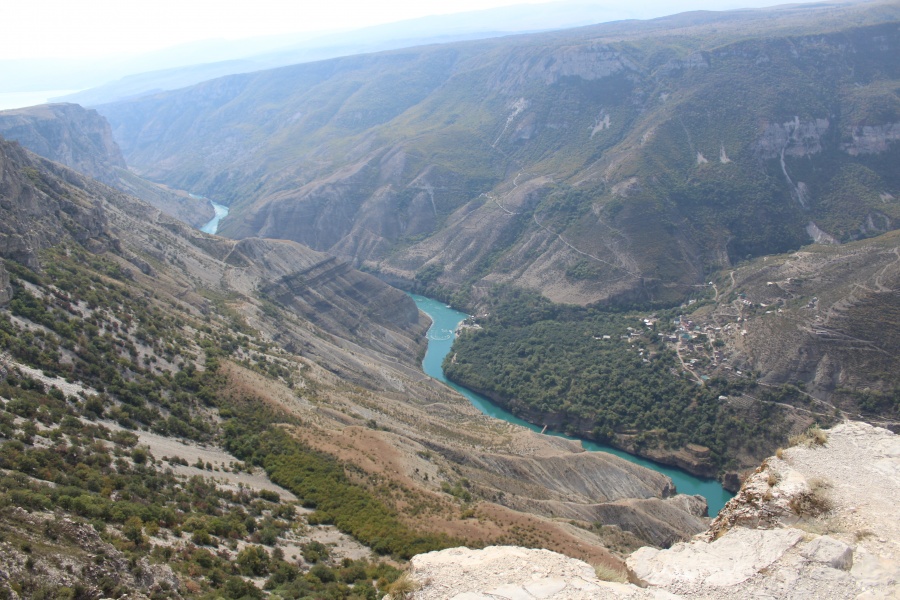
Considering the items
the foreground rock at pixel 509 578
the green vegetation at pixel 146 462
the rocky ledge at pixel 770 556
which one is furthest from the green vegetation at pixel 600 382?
the foreground rock at pixel 509 578

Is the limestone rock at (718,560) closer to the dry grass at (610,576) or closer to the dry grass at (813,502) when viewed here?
the dry grass at (610,576)

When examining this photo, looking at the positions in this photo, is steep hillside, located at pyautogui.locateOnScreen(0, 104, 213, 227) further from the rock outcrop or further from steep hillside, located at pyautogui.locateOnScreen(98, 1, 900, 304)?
the rock outcrop

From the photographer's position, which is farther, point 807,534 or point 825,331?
point 825,331

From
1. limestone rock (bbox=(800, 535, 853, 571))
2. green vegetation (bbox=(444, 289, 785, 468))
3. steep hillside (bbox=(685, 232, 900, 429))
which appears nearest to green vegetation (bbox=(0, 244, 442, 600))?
limestone rock (bbox=(800, 535, 853, 571))

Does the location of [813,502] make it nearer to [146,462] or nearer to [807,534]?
[807,534]

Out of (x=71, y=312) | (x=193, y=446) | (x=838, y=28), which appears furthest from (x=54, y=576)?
(x=838, y=28)

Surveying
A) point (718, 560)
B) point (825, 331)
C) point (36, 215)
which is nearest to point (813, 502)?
point (718, 560)
